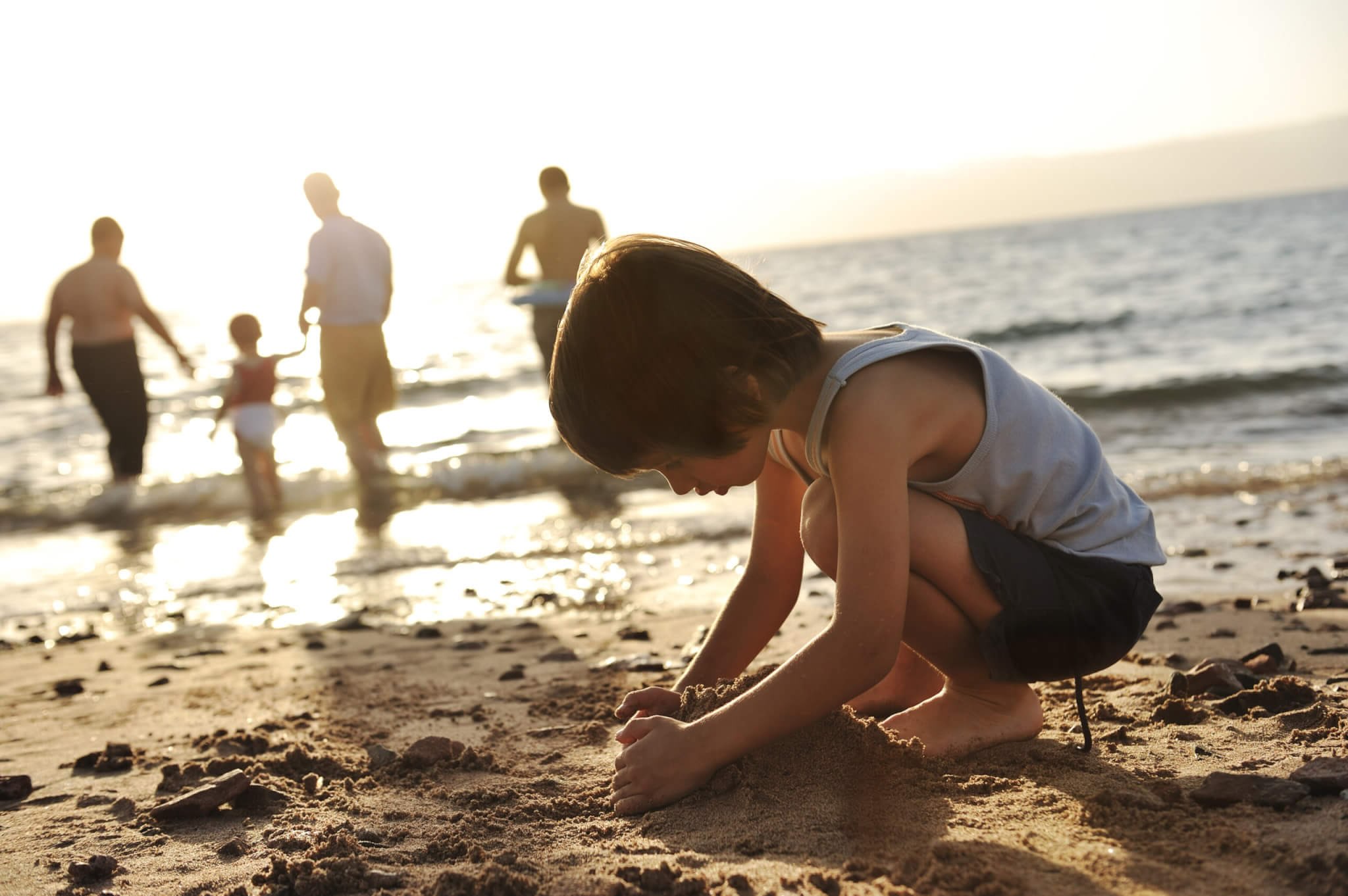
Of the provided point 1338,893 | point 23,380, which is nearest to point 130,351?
point 1338,893

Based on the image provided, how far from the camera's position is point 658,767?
2.09m

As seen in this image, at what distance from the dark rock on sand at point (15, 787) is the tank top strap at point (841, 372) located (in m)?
2.01

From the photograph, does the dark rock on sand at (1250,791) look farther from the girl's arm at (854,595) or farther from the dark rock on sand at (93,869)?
the dark rock on sand at (93,869)

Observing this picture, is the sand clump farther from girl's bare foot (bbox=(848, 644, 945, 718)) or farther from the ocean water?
the ocean water

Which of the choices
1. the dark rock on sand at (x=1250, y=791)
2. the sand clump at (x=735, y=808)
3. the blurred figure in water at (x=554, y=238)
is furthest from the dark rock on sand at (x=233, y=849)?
the blurred figure in water at (x=554, y=238)

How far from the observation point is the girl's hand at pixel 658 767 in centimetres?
205

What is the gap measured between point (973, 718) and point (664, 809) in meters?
0.72

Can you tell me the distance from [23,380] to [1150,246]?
34.5 m

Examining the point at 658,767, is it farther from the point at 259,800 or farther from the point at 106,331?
the point at 106,331

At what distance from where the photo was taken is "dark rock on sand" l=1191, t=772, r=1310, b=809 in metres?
1.95

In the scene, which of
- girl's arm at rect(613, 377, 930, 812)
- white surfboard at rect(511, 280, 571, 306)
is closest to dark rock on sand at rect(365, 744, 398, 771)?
girl's arm at rect(613, 377, 930, 812)

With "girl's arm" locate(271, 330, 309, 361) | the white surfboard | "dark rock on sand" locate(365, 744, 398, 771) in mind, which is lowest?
"dark rock on sand" locate(365, 744, 398, 771)

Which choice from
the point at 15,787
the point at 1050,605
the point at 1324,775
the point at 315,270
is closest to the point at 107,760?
the point at 15,787

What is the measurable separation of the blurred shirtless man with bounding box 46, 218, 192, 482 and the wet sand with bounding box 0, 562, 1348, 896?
525cm
